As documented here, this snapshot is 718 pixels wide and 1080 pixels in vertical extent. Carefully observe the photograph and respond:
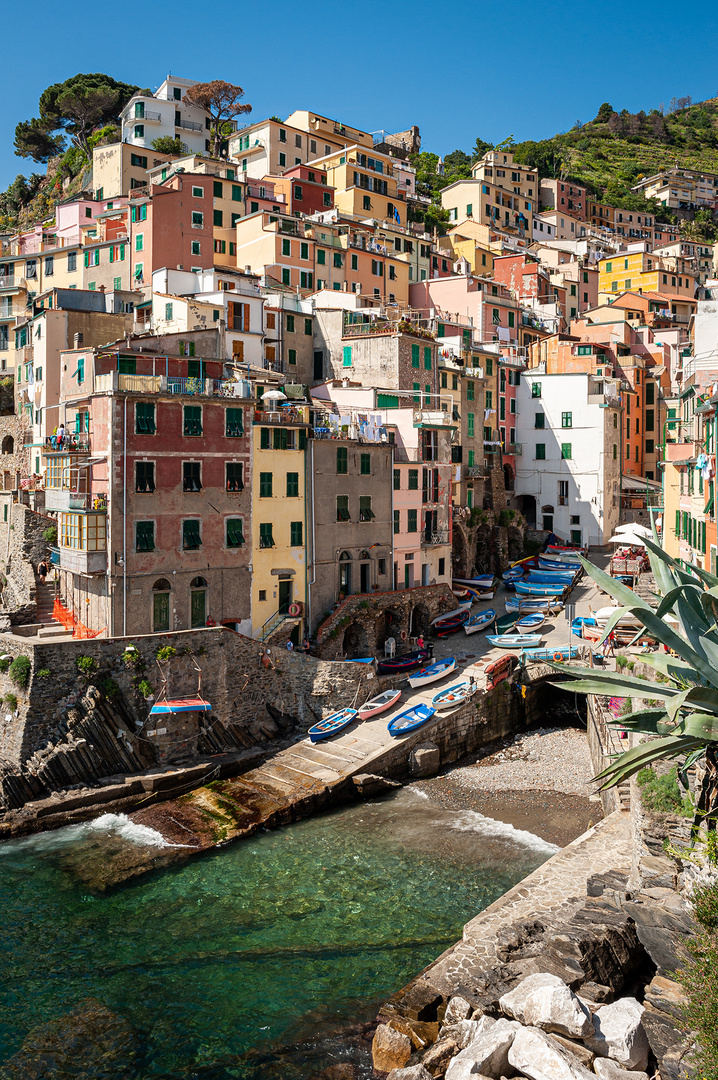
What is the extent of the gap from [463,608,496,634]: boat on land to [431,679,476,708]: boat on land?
25.9ft

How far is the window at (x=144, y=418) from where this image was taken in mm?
33688

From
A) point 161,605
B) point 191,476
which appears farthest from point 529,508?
point 161,605

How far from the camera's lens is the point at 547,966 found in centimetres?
1772

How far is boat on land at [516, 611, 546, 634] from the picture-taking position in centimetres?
4447

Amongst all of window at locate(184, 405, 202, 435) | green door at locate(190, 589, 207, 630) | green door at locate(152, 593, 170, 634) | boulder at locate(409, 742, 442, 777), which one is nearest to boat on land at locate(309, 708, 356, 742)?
boulder at locate(409, 742, 442, 777)

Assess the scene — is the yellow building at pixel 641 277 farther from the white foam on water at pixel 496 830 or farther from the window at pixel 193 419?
the white foam on water at pixel 496 830

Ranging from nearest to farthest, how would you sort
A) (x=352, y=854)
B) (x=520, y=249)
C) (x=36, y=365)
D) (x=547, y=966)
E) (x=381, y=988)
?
(x=547, y=966)
(x=381, y=988)
(x=352, y=854)
(x=36, y=365)
(x=520, y=249)

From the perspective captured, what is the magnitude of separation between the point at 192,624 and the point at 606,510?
121 feet

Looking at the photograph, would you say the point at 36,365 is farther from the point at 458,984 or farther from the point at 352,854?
the point at 458,984

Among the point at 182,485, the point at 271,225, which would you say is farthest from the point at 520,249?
the point at 182,485

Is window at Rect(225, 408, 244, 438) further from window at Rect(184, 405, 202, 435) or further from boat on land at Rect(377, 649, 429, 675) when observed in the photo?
boat on land at Rect(377, 649, 429, 675)

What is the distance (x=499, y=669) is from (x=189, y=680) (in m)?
14.1

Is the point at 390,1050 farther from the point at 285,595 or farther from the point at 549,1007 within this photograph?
the point at 285,595

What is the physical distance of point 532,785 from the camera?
32500 millimetres
